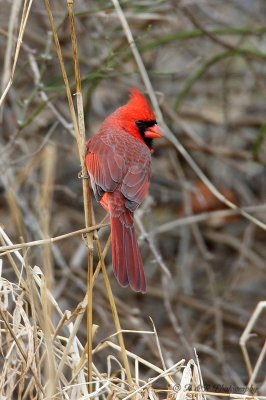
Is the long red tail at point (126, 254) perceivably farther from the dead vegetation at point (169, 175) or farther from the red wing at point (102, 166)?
the dead vegetation at point (169, 175)

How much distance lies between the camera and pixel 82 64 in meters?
4.36

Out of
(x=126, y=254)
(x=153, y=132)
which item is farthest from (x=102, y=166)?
(x=153, y=132)

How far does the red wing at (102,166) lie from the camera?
2.48 m

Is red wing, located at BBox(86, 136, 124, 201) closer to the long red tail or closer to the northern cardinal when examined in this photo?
the northern cardinal

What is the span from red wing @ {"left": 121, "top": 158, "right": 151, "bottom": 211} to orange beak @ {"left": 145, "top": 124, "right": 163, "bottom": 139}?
0.22 m

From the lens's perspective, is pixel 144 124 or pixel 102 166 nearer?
pixel 102 166

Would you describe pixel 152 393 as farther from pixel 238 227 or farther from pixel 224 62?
Result: pixel 224 62

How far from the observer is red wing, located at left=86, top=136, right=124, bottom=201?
248 cm

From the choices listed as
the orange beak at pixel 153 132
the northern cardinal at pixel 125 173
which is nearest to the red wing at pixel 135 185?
the northern cardinal at pixel 125 173

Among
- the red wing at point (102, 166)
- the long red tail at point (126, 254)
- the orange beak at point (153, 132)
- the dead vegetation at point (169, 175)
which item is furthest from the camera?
the dead vegetation at point (169, 175)

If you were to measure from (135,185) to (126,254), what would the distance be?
408 mm

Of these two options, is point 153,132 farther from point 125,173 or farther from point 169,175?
point 169,175

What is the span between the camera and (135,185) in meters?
2.63

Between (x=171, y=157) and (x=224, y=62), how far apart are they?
1.11 meters
